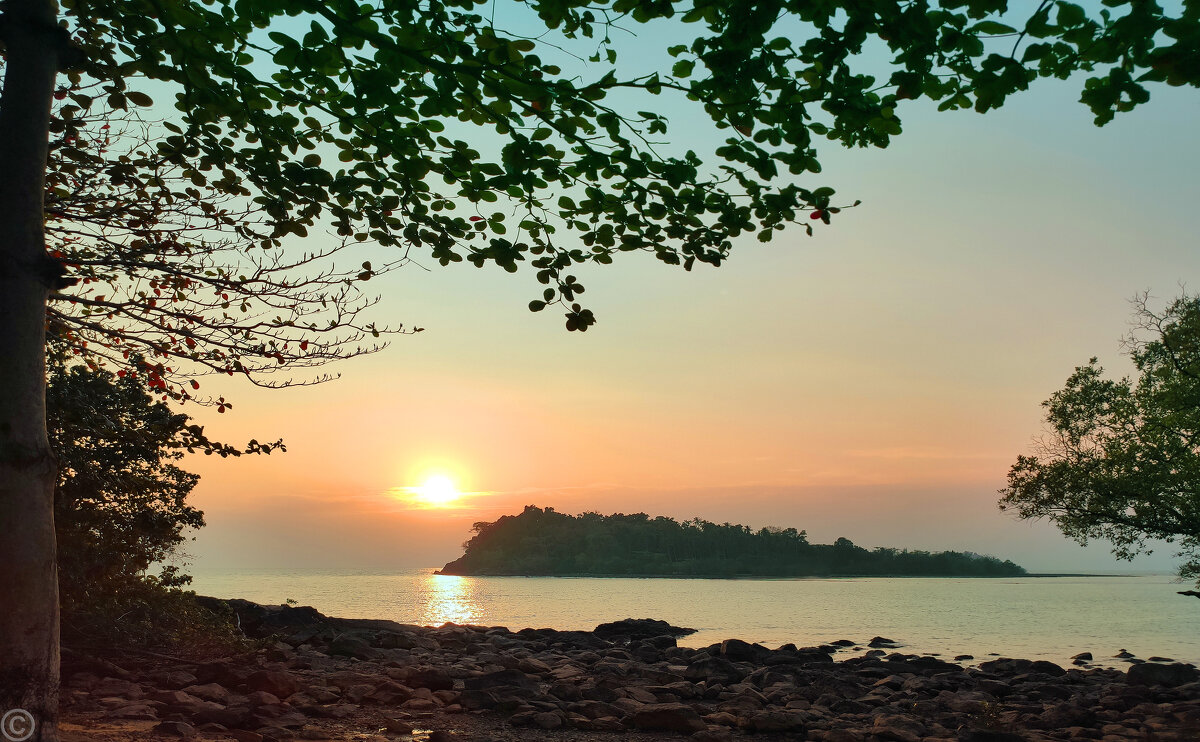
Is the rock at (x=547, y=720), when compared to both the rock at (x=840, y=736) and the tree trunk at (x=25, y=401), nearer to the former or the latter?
the rock at (x=840, y=736)

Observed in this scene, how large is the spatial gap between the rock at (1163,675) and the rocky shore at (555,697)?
0.16 ft

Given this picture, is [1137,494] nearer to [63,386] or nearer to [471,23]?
[471,23]

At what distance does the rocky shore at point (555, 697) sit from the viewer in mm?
11531

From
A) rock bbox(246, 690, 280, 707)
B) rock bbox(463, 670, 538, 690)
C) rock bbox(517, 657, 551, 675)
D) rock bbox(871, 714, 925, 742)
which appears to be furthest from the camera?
rock bbox(517, 657, 551, 675)

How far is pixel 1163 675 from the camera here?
23609mm

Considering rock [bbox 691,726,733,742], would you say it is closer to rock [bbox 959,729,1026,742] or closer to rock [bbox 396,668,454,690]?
rock [bbox 959,729,1026,742]

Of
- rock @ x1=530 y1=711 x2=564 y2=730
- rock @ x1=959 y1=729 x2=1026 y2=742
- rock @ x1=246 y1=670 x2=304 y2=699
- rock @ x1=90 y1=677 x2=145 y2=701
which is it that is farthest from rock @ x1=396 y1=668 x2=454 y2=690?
rock @ x1=959 y1=729 x2=1026 y2=742

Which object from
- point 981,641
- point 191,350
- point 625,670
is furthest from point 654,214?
point 981,641

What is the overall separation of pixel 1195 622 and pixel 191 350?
76.3 meters

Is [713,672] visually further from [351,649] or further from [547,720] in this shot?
[547,720]

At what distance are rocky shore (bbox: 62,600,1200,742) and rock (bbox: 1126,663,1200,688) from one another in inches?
2.0

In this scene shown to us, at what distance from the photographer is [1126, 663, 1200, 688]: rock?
76.3 ft

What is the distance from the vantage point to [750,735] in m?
14.4

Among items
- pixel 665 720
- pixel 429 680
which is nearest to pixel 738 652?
pixel 665 720
